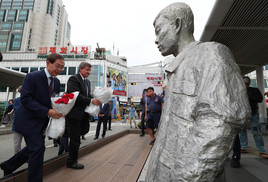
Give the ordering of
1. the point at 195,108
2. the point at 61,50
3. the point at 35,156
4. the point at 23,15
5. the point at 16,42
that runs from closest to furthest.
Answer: the point at 195,108 → the point at 35,156 → the point at 61,50 → the point at 16,42 → the point at 23,15

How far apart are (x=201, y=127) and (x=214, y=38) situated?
5.42m

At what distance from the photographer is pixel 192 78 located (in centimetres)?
65

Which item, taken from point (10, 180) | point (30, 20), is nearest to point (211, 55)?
point (10, 180)

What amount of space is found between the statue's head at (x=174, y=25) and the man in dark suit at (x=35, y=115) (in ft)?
4.79

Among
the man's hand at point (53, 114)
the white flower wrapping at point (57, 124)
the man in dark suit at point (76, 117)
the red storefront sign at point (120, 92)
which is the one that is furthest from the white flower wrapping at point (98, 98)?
the red storefront sign at point (120, 92)

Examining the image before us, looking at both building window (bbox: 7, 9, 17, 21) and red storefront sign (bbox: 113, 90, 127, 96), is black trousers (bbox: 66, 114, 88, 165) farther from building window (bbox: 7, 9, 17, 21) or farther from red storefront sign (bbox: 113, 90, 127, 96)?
building window (bbox: 7, 9, 17, 21)

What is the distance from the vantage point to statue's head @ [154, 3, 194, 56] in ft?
2.62

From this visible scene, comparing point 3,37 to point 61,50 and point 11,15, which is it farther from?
point 61,50

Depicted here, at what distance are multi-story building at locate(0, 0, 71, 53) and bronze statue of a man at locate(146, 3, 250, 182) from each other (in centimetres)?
5147

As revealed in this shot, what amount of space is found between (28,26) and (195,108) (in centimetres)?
6458

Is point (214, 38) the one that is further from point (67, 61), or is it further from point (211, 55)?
point (67, 61)

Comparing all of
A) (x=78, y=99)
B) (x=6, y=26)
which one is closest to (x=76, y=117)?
(x=78, y=99)

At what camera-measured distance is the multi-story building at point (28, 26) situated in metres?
48.3

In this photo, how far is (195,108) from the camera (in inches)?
23.7
